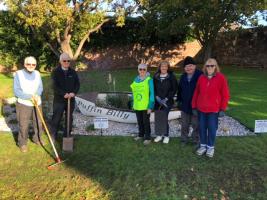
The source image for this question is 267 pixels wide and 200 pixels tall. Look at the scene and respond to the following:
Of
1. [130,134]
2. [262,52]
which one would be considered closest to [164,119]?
[130,134]

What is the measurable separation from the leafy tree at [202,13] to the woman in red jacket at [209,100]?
13.7 meters

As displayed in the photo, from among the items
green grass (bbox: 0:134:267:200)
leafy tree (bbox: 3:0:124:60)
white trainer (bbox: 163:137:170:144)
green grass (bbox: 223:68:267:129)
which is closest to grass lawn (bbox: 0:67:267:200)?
green grass (bbox: 0:134:267:200)

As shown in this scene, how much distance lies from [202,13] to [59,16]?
26.1ft

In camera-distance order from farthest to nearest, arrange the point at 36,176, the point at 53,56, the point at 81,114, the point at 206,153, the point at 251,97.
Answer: the point at 53,56
the point at 251,97
the point at 81,114
the point at 206,153
the point at 36,176

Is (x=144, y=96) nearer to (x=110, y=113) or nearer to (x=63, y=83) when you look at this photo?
(x=63, y=83)

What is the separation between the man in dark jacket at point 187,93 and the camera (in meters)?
6.98

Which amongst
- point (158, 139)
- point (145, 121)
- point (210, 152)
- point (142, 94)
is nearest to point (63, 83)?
point (142, 94)

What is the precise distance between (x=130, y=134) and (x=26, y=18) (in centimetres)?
1104

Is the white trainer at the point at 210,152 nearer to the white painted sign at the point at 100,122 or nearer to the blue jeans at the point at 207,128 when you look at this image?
the blue jeans at the point at 207,128

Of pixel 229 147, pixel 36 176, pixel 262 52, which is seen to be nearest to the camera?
pixel 36 176

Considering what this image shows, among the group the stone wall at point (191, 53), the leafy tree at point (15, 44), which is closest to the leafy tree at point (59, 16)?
the leafy tree at point (15, 44)

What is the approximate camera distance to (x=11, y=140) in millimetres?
7824

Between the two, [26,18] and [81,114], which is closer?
[81,114]

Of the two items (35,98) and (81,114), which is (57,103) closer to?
(35,98)
